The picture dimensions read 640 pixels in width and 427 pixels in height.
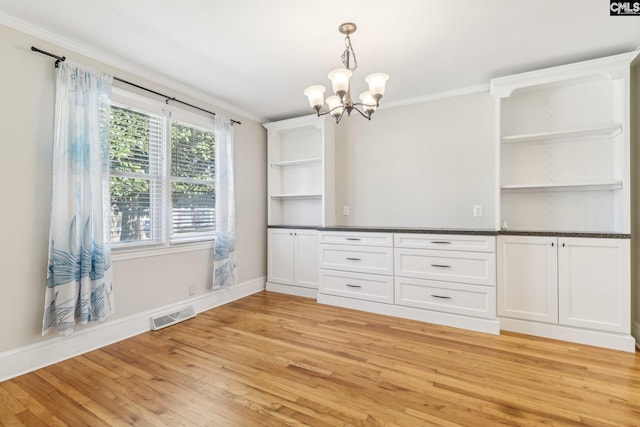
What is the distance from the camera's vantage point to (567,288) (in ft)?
8.79

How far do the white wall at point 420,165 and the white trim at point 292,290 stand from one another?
1062 millimetres

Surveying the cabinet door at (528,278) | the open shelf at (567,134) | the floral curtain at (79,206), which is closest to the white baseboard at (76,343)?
the floral curtain at (79,206)

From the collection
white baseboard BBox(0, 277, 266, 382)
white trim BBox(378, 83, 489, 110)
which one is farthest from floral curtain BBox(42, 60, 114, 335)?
white trim BBox(378, 83, 489, 110)

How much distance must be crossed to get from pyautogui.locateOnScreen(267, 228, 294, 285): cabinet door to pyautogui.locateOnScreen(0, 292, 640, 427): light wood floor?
1.39 m

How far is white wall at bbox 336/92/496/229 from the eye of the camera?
11.1ft

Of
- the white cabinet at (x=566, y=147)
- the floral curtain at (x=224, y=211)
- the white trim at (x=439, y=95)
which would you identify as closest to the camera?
the white cabinet at (x=566, y=147)

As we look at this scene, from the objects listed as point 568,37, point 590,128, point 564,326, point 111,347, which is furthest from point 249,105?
point 564,326

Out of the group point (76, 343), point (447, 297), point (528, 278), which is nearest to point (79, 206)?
point (76, 343)

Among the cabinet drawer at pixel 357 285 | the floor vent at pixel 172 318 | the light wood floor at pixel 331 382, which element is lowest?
the light wood floor at pixel 331 382

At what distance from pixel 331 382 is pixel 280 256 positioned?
2478mm

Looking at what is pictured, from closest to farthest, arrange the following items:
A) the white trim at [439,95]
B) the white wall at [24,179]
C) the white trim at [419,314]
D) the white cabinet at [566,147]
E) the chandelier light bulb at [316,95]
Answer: the white wall at [24,179], the chandelier light bulb at [316,95], the white cabinet at [566,147], the white trim at [419,314], the white trim at [439,95]

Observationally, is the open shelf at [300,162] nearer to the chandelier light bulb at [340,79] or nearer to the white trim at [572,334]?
the chandelier light bulb at [340,79]

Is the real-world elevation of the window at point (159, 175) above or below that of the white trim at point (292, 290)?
above

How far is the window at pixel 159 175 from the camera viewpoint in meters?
2.82
